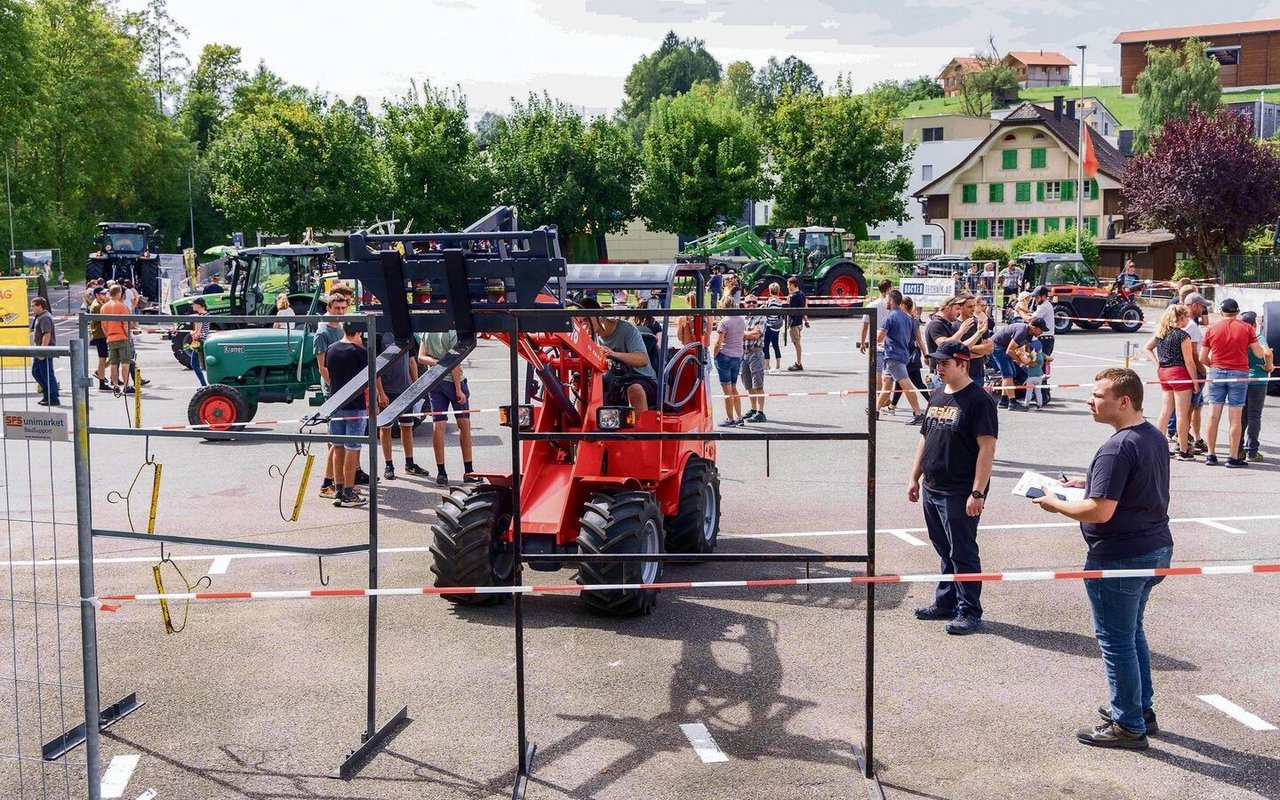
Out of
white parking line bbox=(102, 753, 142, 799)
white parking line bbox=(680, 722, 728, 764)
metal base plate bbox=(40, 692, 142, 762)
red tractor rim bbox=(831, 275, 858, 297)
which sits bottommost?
white parking line bbox=(102, 753, 142, 799)

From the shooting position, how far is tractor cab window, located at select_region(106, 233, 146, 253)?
43.2 meters

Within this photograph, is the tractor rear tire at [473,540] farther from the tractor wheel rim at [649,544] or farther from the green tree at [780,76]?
the green tree at [780,76]

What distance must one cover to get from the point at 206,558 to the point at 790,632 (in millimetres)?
4849

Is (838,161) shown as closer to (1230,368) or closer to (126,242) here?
(126,242)

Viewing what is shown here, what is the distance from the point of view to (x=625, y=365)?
880 centimetres

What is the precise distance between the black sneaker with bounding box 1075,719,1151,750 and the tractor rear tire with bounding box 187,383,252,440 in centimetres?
1184

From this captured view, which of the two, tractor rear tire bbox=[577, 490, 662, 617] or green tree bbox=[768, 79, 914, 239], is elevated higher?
green tree bbox=[768, 79, 914, 239]

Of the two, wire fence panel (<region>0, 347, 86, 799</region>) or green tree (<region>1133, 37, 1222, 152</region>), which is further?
green tree (<region>1133, 37, 1222, 152</region>)

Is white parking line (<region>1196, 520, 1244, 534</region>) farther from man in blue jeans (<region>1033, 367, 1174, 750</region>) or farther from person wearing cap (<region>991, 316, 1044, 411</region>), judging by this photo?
person wearing cap (<region>991, 316, 1044, 411</region>)

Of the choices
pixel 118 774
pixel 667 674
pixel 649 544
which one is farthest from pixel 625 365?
pixel 118 774

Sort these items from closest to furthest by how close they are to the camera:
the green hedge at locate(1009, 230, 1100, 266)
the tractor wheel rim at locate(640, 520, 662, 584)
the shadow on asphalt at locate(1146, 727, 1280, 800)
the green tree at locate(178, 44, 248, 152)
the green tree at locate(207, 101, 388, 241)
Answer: the shadow on asphalt at locate(1146, 727, 1280, 800)
the tractor wheel rim at locate(640, 520, 662, 584)
the green tree at locate(207, 101, 388, 241)
the green hedge at locate(1009, 230, 1100, 266)
the green tree at locate(178, 44, 248, 152)

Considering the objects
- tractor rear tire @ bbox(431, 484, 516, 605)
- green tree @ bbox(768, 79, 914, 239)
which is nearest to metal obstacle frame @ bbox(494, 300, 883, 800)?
tractor rear tire @ bbox(431, 484, 516, 605)

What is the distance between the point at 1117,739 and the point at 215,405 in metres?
12.2

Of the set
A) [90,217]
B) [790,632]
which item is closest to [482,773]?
[790,632]
